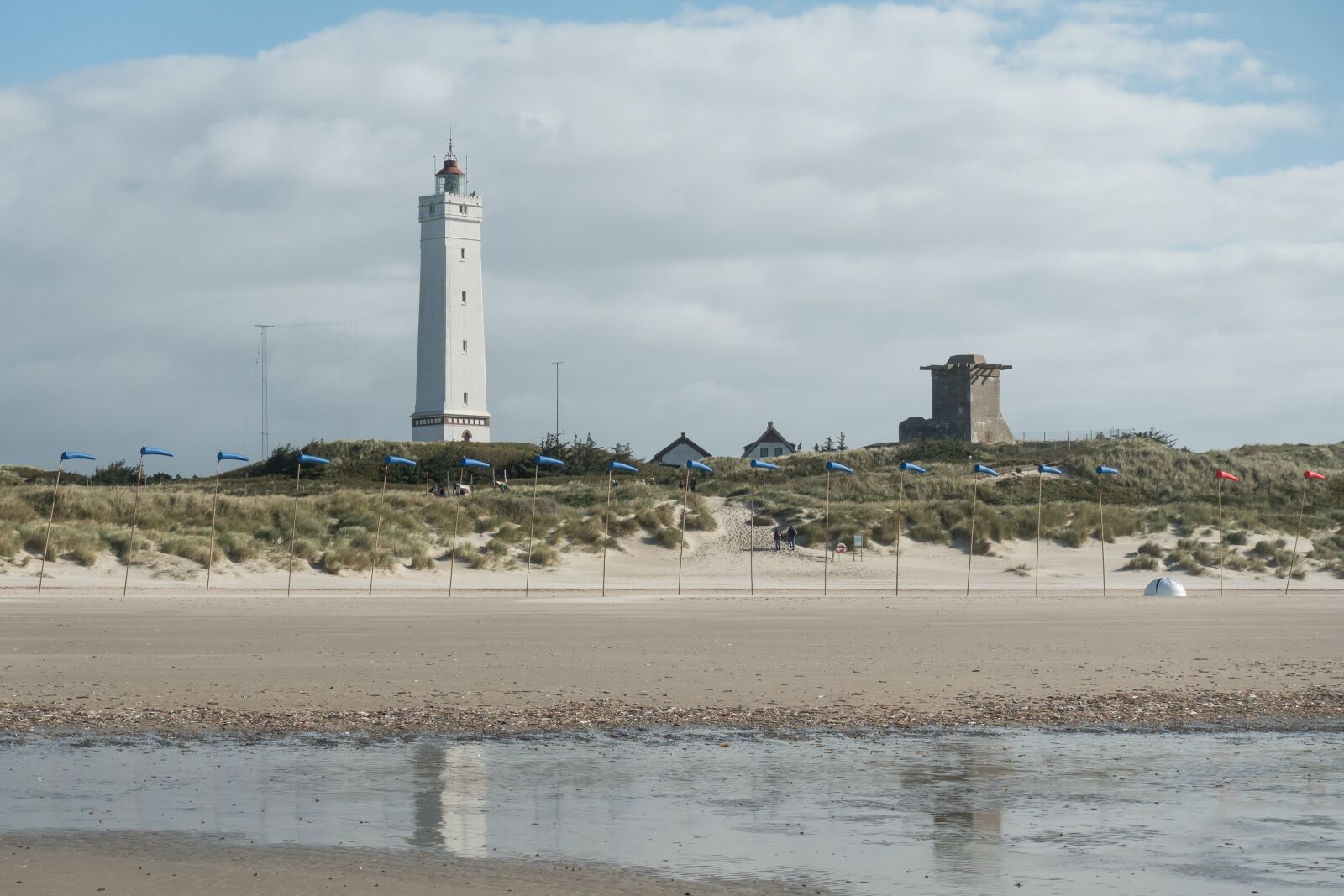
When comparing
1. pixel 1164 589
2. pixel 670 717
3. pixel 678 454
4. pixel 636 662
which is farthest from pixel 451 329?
pixel 670 717

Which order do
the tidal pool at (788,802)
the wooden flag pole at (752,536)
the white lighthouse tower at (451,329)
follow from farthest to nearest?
the white lighthouse tower at (451,329) < the wooden flag pole at (752,536) < the tidal pool at (788,802)

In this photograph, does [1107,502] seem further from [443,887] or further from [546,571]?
[443,887]

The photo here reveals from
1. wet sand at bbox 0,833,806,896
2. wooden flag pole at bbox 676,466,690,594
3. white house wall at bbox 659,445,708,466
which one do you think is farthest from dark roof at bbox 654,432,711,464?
wet sand at bbox 0,833,806,896

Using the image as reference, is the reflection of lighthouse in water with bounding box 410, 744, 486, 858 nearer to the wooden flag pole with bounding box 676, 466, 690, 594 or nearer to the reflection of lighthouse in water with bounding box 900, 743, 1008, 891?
the reflection of lighthouse in water with bounding box 900, 743, 1008, 891

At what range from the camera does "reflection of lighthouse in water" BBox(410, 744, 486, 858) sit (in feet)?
28.7

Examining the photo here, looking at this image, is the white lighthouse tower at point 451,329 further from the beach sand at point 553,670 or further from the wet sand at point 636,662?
the wet sand at point 636,662

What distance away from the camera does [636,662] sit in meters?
17.3

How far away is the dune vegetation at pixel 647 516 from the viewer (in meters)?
32.1

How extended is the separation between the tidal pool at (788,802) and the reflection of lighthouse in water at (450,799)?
2cm

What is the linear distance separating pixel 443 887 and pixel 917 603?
19484mm

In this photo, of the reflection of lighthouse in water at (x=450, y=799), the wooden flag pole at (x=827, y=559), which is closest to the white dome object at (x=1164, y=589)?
the wooden flag pole at (x=827, y=559)

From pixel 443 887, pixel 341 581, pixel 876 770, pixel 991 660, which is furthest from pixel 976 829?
pixel 341 581

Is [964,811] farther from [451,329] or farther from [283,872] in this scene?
[451,329]

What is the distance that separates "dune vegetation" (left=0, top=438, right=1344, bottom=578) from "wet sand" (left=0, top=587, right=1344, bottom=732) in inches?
237
